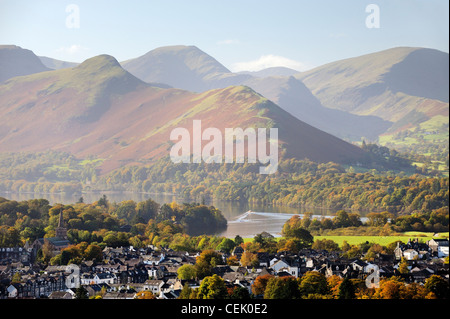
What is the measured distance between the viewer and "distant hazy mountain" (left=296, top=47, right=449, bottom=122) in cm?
15275

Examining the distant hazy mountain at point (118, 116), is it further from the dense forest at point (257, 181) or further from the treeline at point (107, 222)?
the treeline at point (107, 222)

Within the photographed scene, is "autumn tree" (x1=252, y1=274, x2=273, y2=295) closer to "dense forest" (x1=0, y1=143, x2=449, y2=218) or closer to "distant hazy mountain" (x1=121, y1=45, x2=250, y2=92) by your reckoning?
"dense forest" (x1=0, y1=143, x2=449, y2=218)

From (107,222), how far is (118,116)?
6680cm

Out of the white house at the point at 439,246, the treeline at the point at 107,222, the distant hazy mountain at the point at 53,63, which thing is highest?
the distant hazy mountain at the point at 53,63

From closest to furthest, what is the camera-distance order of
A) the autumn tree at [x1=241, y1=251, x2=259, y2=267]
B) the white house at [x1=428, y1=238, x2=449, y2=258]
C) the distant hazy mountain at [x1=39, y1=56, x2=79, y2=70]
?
the autumn tree at [x1=241, y1=251, x2=259, y2=267], the white house at [x1=428, y1=238, x2=449, y2=258], the distant hazy mountain at [x1=39, y1=56, x2=79, y2=70]

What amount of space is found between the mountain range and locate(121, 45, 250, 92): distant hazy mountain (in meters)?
0.23

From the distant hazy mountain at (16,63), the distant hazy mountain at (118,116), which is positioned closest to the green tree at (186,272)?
the distant hazy mountain at (118,116)

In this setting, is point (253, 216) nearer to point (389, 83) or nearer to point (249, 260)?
point (249, 260)

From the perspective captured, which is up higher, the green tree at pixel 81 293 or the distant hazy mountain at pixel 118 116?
the distant hazy mountain at pixel 118 116

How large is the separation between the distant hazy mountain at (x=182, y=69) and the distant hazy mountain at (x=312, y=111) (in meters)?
7.13

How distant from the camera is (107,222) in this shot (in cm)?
3412

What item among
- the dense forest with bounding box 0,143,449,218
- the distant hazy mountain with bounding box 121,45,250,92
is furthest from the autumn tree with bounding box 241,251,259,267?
the distant hazy mountain with bounding box 121,45,250,92

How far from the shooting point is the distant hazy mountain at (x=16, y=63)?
10395 centimetres
